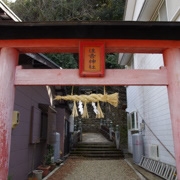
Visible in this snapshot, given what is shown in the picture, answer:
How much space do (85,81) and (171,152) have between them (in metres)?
4.95

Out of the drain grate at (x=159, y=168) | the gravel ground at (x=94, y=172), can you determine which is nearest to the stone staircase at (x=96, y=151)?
the gravel ground at (x=94, y=172)

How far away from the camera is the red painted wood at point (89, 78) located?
3.95m

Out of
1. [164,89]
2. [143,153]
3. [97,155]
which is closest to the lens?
[164,89]

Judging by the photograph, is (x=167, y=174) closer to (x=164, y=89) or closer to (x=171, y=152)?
(x=171, y=152)

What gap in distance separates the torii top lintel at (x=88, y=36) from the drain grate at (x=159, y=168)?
4609 mm

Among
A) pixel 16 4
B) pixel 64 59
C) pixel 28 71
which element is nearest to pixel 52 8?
pixel 16 4

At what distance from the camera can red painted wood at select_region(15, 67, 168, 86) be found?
3.95 meters

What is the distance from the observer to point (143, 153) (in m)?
10.4

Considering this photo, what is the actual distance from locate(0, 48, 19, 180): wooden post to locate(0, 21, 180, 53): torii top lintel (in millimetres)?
295

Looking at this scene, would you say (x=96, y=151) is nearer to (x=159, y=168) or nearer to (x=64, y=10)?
(x=159, y=168)

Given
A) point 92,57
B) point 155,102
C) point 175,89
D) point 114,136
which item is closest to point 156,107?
point 155,102

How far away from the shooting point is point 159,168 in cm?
786

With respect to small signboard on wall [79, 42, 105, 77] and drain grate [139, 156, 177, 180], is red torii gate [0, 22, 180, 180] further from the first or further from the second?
drain grate [139, 156, 177, 180]

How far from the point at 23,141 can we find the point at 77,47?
13.7 ft
